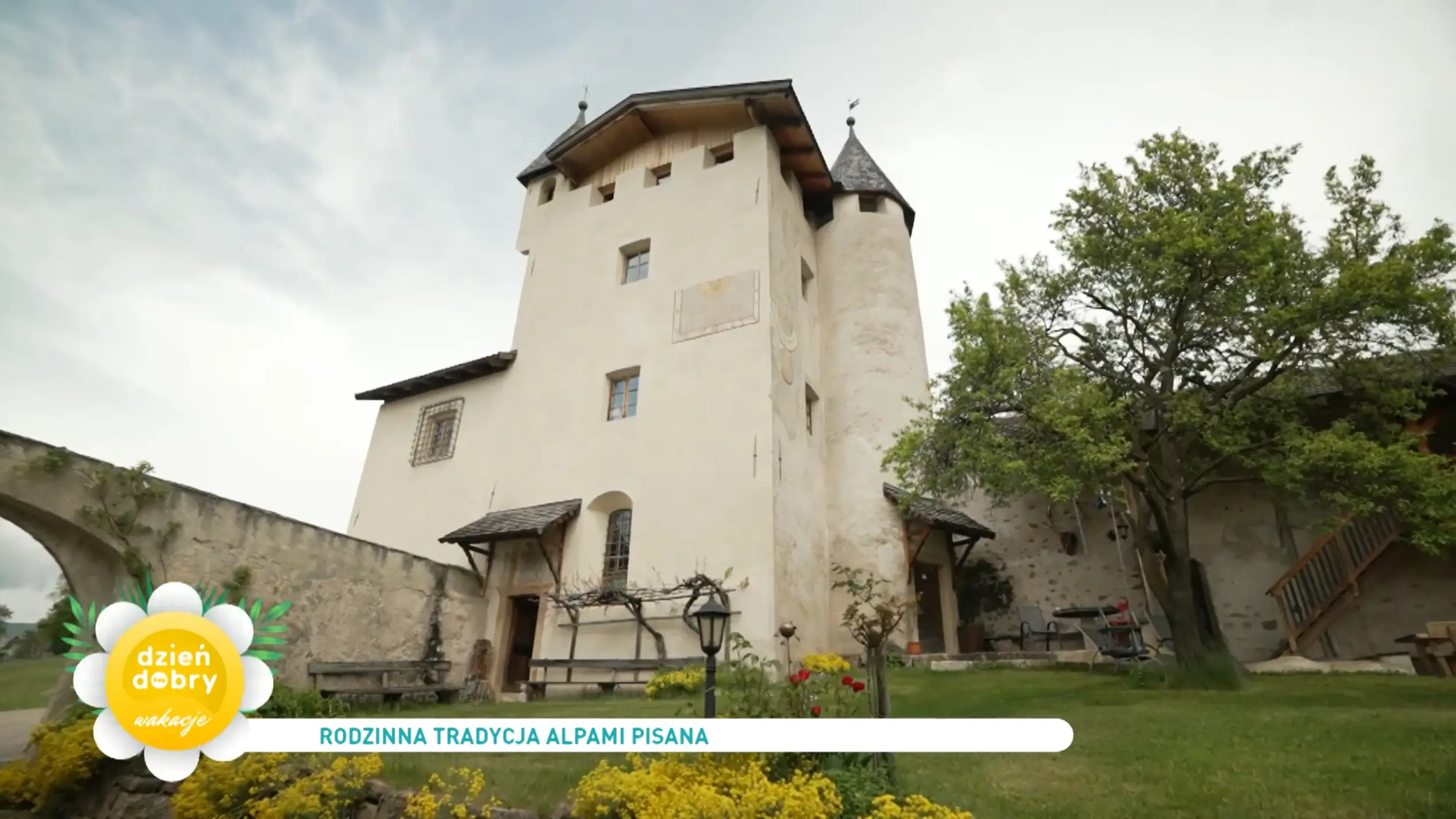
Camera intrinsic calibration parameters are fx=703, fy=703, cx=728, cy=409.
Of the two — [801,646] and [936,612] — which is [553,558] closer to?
[801,646]

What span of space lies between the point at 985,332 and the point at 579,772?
8.05m

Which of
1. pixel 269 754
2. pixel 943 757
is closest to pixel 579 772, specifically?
pixel 269 754

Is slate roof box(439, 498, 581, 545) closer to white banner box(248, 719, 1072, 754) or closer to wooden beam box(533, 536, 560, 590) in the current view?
wooden beam box(533, 536, 560, 590)

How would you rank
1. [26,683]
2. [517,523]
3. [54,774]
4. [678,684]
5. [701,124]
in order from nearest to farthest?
[54,774]
[678,684]
[517,523]
[701,124]
[26,683]

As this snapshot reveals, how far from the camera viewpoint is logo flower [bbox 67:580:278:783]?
4.79 meters

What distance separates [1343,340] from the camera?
974cm

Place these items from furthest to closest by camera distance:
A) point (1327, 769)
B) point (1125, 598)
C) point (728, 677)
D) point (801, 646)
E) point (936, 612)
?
point (936, 612) < point (1125, 598) < point (801, 646) < point (728, 677) < point (1327, 769)

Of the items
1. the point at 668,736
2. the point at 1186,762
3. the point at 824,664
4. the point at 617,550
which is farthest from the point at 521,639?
the point at 1186,762

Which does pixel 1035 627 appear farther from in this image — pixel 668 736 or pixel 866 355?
pixel 668 736

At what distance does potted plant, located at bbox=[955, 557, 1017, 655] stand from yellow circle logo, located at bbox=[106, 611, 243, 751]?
529 inches

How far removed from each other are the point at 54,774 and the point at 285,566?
395cm

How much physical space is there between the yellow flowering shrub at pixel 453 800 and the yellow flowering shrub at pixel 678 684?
4.20 m

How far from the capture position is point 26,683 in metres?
18.8

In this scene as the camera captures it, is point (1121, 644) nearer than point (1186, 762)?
No
